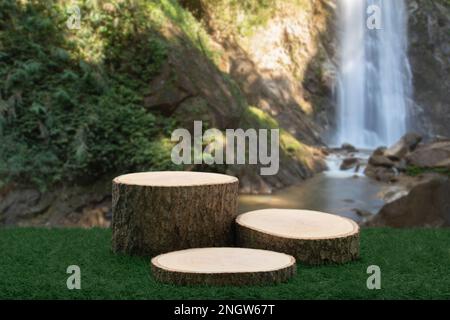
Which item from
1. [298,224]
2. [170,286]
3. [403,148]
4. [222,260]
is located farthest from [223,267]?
[403,148]

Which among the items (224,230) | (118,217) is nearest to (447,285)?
(224,230)

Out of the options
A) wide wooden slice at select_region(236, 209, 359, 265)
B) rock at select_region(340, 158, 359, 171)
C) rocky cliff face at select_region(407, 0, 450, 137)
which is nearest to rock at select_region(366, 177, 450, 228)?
wide wooden slice at select_region(236, 209, 359, 265)

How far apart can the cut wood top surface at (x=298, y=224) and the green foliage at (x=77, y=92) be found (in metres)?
4.43

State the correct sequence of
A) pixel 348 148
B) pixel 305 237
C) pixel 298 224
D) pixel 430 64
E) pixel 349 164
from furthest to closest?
pixel 430 64, pixel 348 148, pixel 349 164, pixel 298 224, pixel 305 237

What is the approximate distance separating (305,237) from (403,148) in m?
11.9

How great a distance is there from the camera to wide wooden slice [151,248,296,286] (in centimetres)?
414

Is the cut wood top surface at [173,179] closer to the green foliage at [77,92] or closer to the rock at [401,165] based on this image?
the green foliage at [77,92]

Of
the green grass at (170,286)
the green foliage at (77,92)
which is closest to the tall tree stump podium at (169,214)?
the green grass at (170,286)

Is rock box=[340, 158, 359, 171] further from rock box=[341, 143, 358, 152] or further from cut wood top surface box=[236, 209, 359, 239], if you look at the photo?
cut wood top surface box=[236, 209, 359, 239]

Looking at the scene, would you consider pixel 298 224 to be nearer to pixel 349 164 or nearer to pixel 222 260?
pixel 222 260

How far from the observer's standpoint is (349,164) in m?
15.9

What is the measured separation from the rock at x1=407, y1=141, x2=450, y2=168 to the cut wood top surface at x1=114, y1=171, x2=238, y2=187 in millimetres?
10424

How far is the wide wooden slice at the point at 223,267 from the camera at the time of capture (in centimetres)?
414

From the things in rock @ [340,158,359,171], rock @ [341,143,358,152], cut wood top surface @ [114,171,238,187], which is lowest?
rock @ [340,158,359,171]
